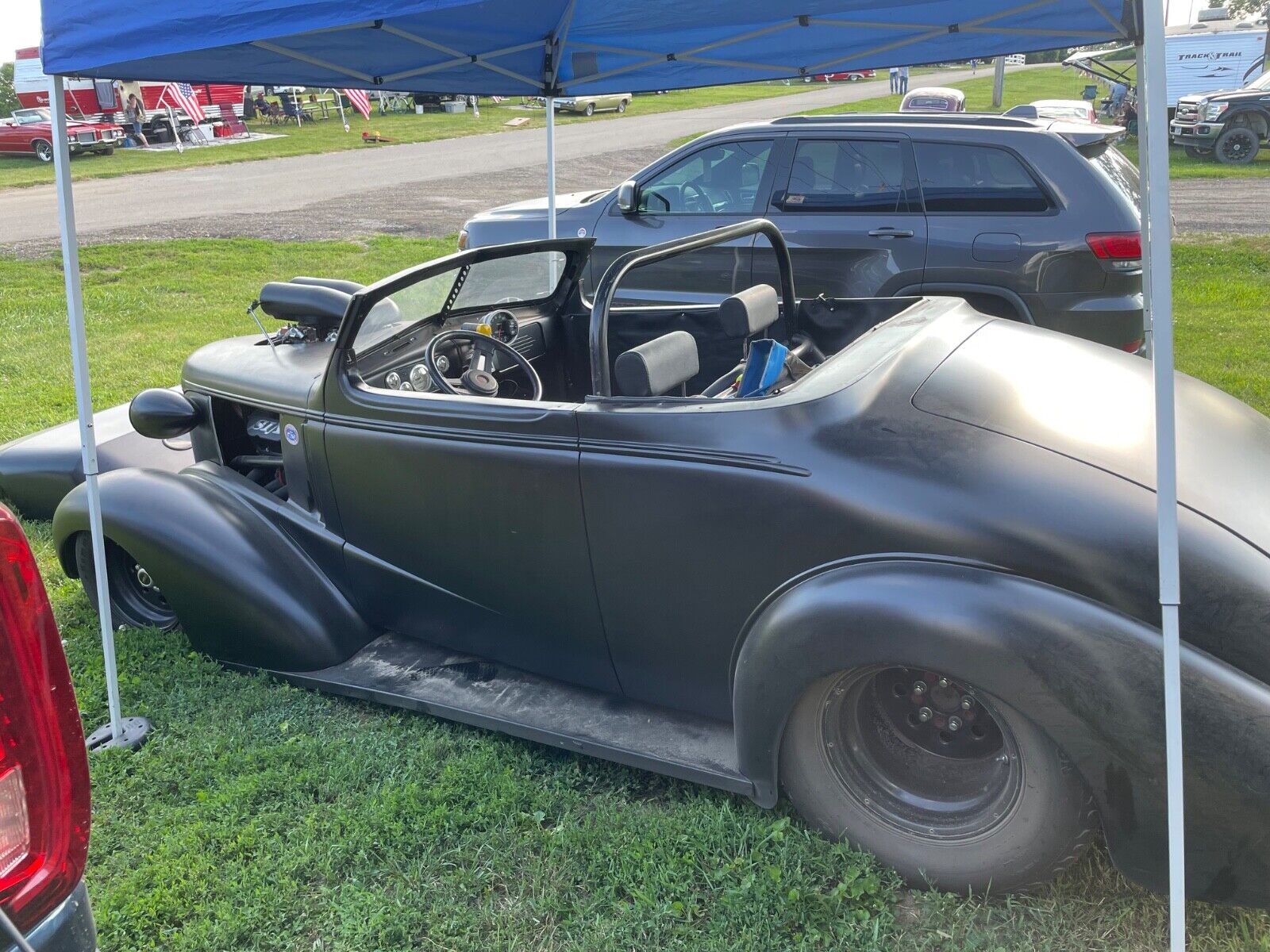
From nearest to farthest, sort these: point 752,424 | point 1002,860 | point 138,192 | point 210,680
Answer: point 1002,860
point 752,424
point 210,680
point 138,192

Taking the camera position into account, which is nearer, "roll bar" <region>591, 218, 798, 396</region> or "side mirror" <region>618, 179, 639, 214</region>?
"roll bar" <region>591, 218, 798, 396</region>

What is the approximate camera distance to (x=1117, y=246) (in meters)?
5.79

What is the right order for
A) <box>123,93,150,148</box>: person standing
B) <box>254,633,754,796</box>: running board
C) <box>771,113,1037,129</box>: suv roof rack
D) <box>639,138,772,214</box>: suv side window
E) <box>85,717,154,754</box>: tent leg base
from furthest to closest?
<box>123,93,150,148</box>: person standing, <box>639,138,772,214</box>: suv side window, <box>771,113,1037,129</box>: suv roof rack, <box>85,717,154,754</box>: tent leg base, <box>254,633,754,796</box>: running board

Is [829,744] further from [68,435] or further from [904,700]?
[68,435]

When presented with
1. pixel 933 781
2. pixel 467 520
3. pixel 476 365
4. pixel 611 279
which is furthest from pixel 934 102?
pixel 933 781

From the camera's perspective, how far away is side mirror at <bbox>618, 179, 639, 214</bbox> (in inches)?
284

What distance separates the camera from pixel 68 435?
502 centimetres

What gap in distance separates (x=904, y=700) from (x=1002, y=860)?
1.42 ft

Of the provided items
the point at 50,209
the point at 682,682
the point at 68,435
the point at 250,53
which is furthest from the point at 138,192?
the point at 682,682

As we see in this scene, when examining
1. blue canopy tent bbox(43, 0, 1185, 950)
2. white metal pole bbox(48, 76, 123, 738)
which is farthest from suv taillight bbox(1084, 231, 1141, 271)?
white metal pole bbox(48, 76, 123, 738)

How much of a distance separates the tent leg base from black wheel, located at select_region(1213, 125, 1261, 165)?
68.8 ft

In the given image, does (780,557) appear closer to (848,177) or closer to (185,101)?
(848,177)

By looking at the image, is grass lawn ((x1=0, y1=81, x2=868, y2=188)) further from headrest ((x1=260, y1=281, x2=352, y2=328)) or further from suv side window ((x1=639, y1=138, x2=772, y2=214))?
headrest ((x1=260, y1=281, x2=352, y2=328))

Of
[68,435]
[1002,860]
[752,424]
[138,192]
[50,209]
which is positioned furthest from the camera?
[138,192]
